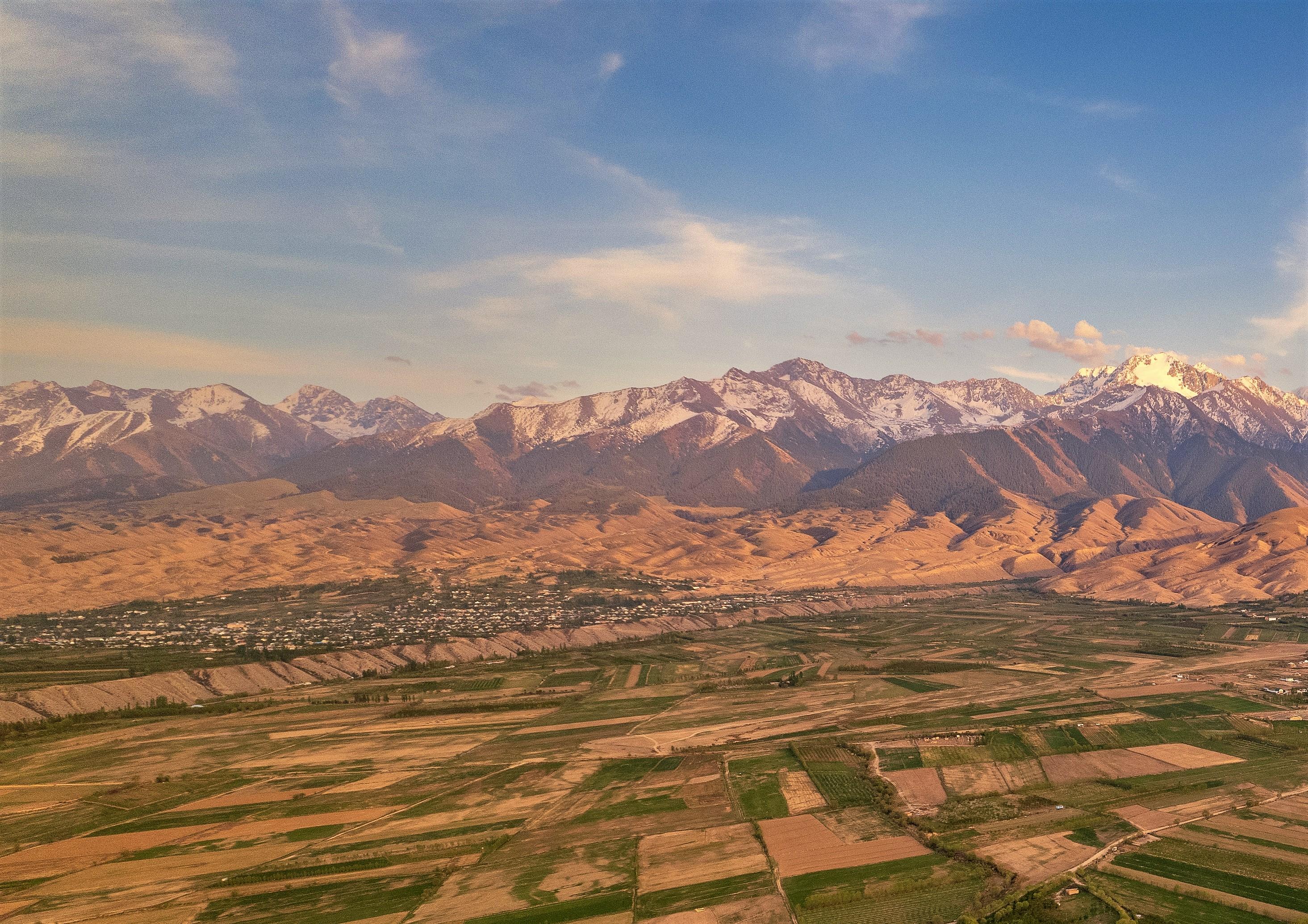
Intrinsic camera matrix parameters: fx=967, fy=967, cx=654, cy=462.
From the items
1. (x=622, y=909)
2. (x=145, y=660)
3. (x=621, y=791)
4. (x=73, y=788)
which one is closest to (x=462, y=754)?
(x=621, y=791)

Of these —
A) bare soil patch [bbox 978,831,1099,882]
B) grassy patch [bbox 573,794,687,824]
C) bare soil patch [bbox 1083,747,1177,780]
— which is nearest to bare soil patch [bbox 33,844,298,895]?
grassy patch [bbox 573,794,687,824]

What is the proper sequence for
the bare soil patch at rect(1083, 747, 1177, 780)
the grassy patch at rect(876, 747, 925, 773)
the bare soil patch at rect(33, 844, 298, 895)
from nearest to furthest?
the bare soil patch at rect(33, 844, 298, 895) < the bare soil patch at rect(1083, 747, 1177, 780) < the grassy patch at rect(876, 747, 925, 773)

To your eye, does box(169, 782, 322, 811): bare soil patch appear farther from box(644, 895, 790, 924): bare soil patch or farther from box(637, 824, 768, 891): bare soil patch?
box(644, 895, 790, 924): bare soil patch

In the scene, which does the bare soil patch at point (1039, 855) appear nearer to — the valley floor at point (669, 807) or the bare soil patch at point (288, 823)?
the valley floor at point (669, 807)

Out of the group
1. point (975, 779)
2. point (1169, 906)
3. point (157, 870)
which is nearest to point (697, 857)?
point (1169, 906)

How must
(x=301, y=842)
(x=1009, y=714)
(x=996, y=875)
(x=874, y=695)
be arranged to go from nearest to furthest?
(x=996, y=875)
(x=301, y=842)
(x=1009, y=714)
(x=874, y=695)

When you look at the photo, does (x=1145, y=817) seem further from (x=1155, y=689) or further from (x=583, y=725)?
(x=583, y=725)

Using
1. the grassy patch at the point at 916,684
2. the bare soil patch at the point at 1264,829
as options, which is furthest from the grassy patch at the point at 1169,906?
the grassy patch at the point at 916,684

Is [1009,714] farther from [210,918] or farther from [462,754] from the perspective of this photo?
[210,918]
